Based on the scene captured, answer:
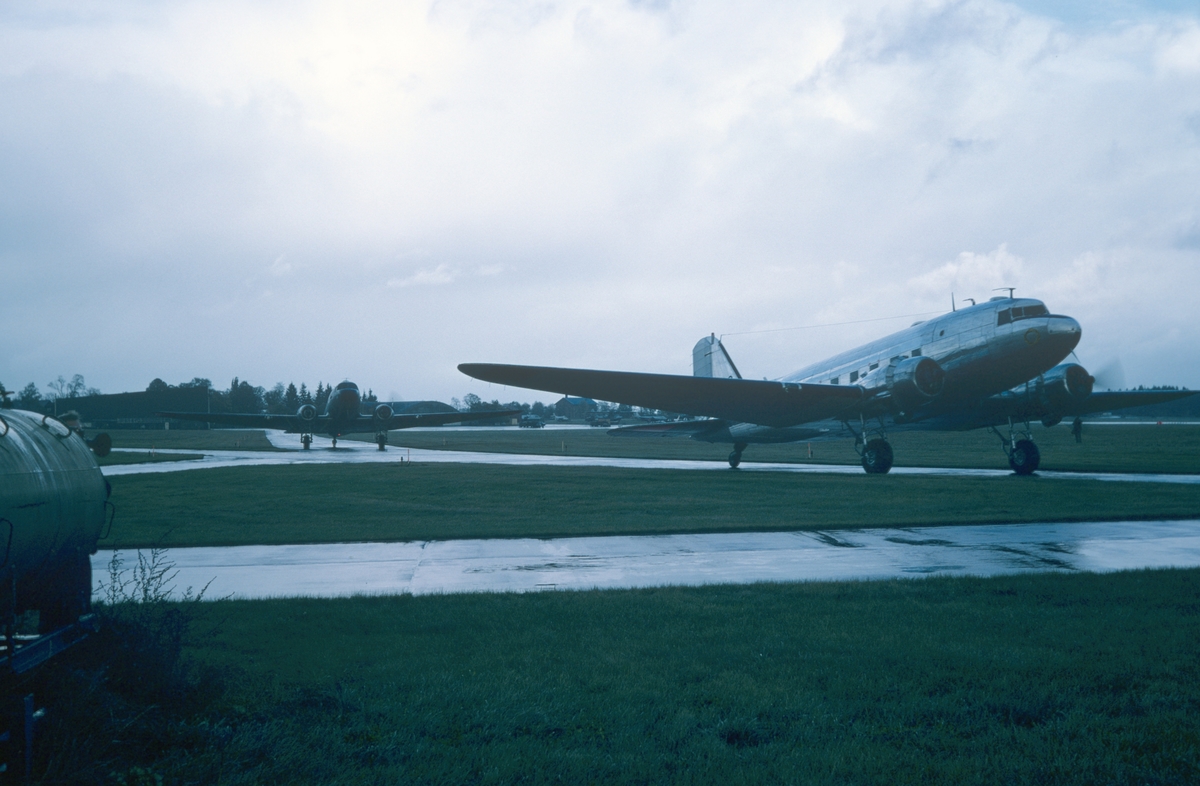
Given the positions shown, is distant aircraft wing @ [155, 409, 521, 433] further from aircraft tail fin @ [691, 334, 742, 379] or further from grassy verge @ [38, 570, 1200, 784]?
grassy verge @ [38, 570, 1200, 784]

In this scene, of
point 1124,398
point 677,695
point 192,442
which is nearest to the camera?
point 677,695

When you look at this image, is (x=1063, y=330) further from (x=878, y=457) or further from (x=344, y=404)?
(x=344, y=404)

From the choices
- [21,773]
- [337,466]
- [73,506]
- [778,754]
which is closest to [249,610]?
[73,506]

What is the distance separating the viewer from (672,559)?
1150cm

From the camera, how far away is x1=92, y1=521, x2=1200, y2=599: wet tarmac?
991 centimetres

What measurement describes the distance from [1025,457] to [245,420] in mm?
44724

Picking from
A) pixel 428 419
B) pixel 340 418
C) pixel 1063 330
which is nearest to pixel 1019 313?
pixel 1063 330

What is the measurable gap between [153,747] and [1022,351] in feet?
73.2

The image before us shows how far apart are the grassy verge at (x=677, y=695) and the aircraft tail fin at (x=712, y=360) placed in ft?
86.6

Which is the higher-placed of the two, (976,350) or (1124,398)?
(976,350)

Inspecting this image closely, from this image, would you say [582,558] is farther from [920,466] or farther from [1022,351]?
[920,466]

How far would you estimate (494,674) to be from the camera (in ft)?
20.0

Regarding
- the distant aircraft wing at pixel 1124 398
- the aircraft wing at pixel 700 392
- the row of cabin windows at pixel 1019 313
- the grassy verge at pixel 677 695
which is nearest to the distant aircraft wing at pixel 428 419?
the aircraft wing at pixel 700 392

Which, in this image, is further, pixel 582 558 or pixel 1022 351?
pixel 1022 351
